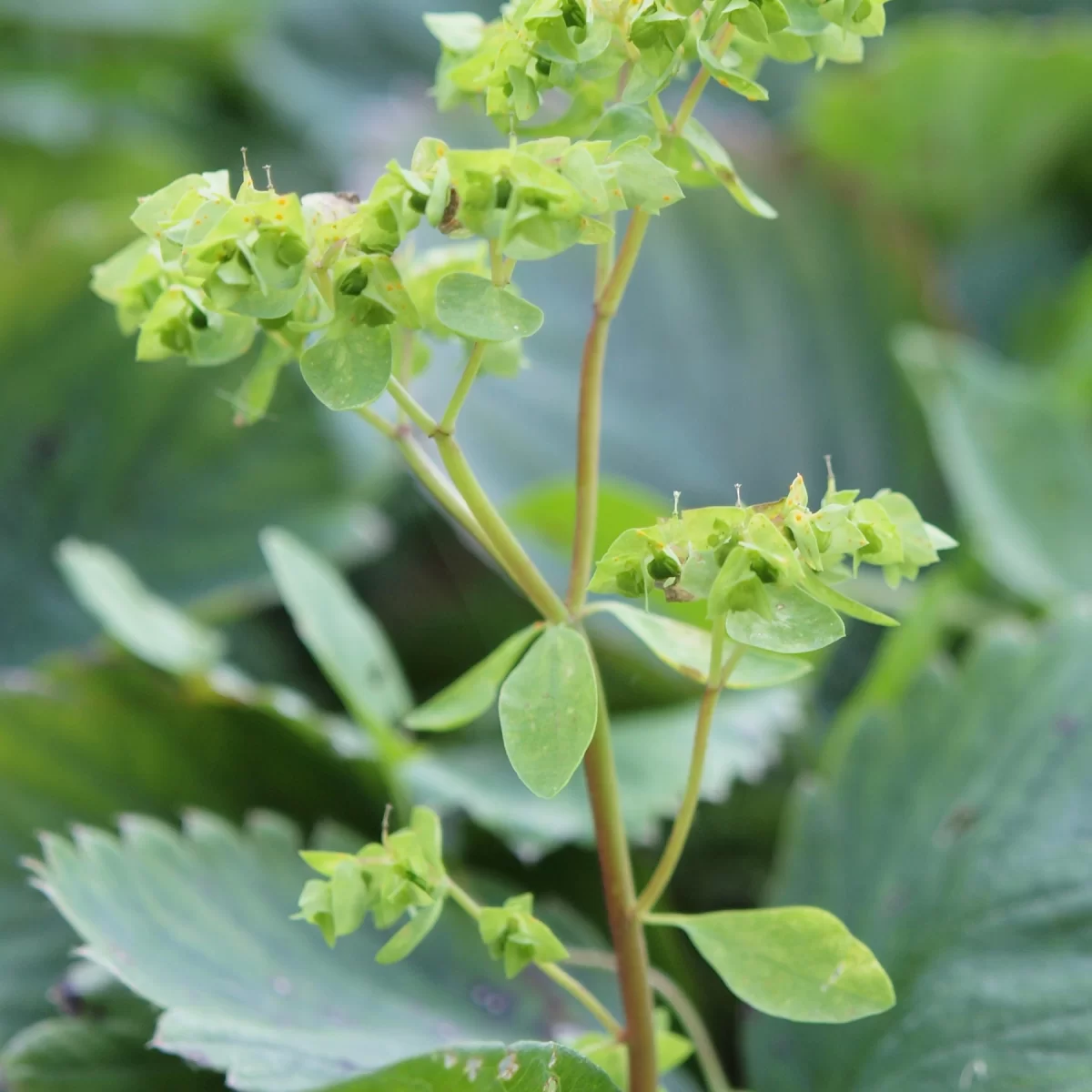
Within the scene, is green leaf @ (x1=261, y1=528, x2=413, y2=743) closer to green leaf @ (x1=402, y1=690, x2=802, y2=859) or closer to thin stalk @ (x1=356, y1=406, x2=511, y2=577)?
green leaf @ (x1=402, y1=690, x2=802, y2=859)

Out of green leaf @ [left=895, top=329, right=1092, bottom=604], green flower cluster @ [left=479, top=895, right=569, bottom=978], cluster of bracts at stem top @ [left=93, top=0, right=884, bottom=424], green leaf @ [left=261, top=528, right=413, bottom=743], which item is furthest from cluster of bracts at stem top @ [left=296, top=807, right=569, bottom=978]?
green leaf @ [left=895, top=329, right=1092, bottom=604]

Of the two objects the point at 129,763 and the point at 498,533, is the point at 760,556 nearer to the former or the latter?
the point at 498,533

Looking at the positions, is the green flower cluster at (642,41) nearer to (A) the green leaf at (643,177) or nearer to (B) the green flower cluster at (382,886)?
(A) the green leaf at (643,177)

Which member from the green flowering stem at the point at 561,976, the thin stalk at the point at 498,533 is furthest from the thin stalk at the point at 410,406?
the green flowering stem at the point at 561,976

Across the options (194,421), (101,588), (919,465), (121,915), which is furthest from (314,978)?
(919,465)

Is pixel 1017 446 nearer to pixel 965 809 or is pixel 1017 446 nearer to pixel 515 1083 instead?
pixel 965 809

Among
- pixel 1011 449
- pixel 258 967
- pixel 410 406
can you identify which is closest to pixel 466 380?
pixel 410 406
